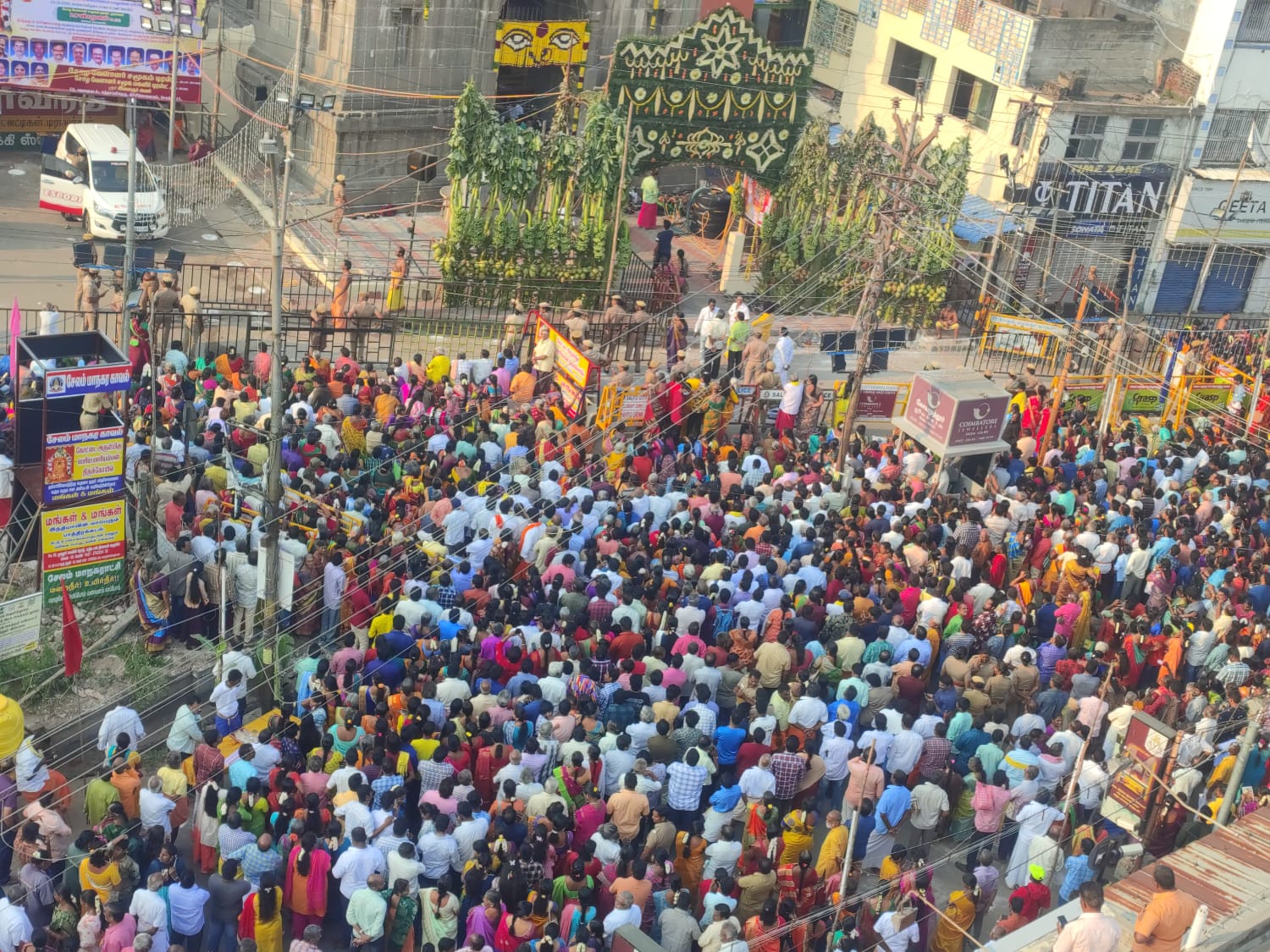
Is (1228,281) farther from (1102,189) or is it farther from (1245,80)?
(1245,80)

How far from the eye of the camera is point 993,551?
18672 mm

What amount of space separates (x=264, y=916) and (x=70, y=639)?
437 cm

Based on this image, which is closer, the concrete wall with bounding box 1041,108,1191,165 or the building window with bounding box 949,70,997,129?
the concrete wall with bounding box 1041,108,1191,165

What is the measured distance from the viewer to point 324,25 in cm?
3066

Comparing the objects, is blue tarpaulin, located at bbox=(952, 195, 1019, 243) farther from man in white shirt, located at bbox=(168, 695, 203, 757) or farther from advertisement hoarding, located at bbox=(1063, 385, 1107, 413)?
man in white shirt, located at bbox=(168, 695, 203, 757)

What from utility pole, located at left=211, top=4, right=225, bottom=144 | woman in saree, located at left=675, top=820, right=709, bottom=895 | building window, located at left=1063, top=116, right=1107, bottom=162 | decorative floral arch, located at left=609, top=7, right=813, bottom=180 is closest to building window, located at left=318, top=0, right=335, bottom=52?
utility pole, located at left=211, top=4, right=225, bottom=144

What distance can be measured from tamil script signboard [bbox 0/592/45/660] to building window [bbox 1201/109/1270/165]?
26.7 metres

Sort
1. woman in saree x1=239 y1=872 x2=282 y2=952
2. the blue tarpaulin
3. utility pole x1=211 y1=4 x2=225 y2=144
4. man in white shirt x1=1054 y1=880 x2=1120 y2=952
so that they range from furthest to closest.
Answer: utility pole x1=211 y1=4 x2=225 y2=144 < the blue tarpaulin < woman in saree x1=239 y1=872 x2=282 y2=952 < man in white shirt x1=1054 y1=880 x2=1120 y2=952

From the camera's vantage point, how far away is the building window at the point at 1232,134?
1305 inches

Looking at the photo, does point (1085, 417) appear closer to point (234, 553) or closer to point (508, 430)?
point (508, 430)

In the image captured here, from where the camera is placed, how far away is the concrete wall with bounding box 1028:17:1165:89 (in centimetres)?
3191

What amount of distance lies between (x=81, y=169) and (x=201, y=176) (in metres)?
2.47

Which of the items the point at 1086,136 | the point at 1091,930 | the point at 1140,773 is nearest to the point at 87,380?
the point at 1140,773

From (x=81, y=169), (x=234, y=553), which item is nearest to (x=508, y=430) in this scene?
(x=234, y=553)
